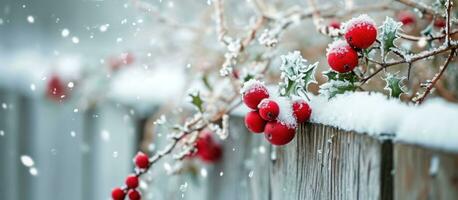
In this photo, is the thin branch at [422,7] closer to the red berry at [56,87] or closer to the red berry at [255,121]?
the red berry at [255,121]

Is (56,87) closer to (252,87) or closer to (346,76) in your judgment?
(252,87)

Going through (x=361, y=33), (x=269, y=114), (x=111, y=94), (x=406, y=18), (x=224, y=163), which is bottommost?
(x=269, y=114)

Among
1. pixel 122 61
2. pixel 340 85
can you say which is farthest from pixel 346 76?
pixel 122 61

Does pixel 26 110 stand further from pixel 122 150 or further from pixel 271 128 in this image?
pixel 271 128

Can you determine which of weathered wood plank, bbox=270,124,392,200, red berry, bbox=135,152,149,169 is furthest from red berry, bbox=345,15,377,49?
red berry, bbox=135,152,149,169

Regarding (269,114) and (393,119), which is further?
(269,114)

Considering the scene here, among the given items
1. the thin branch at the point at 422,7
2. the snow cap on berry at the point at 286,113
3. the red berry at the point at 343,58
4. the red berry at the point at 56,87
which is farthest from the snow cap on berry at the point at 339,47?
the red berry at the point at 56,87

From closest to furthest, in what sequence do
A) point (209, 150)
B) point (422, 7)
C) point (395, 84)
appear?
point (395, 84)
point (422, 7)
point (209, 150)

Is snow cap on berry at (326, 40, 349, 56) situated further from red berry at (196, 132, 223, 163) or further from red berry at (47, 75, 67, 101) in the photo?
red berry at (47, 75, 67, 101)
